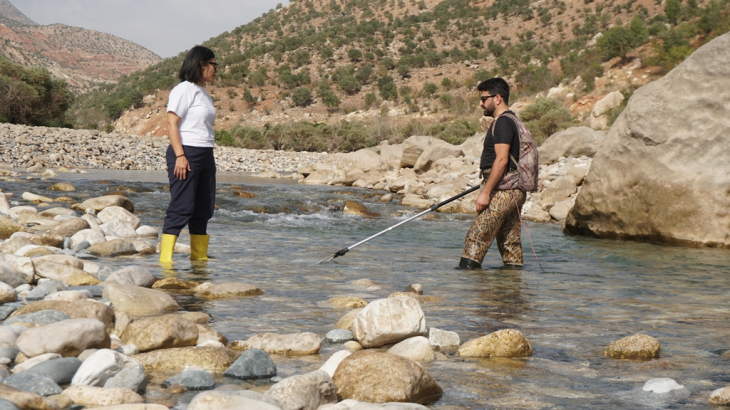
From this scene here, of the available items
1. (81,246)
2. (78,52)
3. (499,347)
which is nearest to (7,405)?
(499,347)

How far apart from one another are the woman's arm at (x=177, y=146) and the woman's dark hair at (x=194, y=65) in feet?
1.20

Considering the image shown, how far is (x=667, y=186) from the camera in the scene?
806cm

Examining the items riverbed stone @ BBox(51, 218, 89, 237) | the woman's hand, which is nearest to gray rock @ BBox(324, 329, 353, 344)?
the woman's hand

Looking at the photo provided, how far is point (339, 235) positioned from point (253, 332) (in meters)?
5.59

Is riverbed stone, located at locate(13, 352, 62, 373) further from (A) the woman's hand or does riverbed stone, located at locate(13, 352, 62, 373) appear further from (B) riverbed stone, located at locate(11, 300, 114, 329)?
(A) the woman's hand

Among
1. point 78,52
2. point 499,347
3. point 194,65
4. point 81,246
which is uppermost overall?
point 78,52

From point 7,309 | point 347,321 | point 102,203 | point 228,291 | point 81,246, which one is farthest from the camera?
point 102,203

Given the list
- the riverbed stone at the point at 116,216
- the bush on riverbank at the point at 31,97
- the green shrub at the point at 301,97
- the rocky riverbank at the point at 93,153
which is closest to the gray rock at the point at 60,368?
the riverbed stone at the point at 116,216

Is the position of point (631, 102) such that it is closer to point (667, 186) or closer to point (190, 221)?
point (667, 186)

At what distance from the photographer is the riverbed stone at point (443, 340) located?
3458 mm

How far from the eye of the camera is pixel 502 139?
19.4 feet

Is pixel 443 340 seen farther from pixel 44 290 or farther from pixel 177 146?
pixel 177 146

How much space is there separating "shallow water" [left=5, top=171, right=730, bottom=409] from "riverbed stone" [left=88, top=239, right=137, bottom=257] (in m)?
0.34

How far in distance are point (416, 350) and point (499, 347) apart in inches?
16.8
